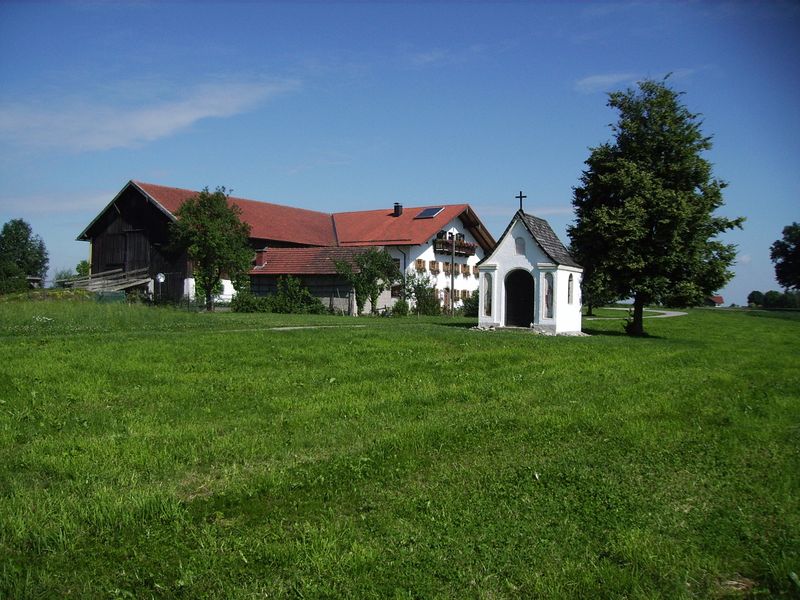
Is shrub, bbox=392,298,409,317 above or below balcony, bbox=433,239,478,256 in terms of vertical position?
below

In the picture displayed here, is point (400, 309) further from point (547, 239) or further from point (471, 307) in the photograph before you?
point (547, 239)

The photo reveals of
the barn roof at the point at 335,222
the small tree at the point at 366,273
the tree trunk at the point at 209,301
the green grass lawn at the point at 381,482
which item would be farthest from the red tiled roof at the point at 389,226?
the green grass lawn at the point at 381,482

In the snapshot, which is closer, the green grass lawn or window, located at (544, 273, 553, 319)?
the green grass lawn

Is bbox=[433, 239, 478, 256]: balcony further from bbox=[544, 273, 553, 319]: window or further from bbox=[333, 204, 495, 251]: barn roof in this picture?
bbox=[544, 273, 553, 319]: window

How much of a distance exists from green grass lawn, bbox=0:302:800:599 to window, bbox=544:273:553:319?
12680mm

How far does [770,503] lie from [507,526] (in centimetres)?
267

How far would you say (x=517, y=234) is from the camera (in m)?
26.5

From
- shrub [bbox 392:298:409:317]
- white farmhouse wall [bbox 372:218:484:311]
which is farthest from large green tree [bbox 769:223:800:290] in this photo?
shrub [bbox 392:298:409:317]

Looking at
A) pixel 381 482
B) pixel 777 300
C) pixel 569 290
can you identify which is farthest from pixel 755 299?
pixel 381 482

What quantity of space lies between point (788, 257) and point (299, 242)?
275ft

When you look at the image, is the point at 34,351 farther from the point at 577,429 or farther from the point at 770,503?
the point at 770,503

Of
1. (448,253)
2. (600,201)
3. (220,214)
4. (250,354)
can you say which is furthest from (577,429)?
(448,253)

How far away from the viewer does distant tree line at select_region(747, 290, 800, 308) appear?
102 m

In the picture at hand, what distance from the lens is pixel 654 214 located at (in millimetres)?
28828
